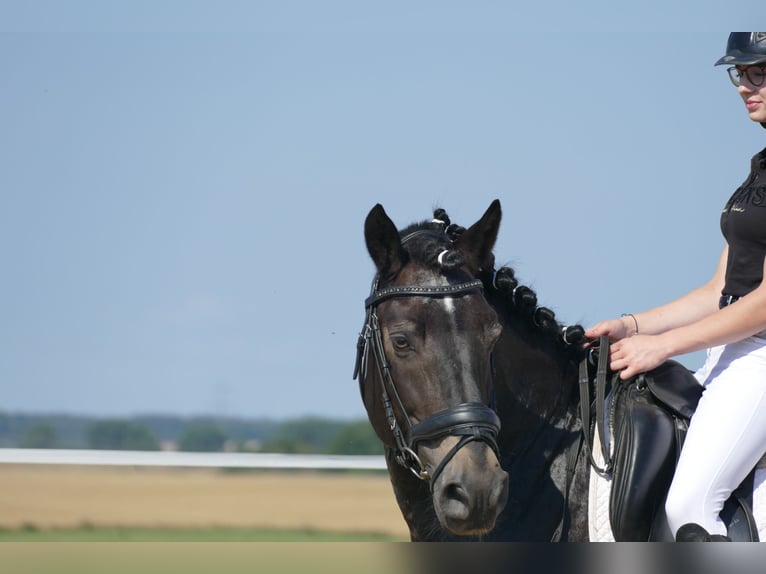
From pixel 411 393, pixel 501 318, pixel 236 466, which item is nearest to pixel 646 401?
Answer: pixel 501 318

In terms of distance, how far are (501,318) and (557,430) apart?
0.48 m

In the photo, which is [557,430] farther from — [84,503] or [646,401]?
[84,503]

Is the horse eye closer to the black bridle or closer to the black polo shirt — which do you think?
the black bridle

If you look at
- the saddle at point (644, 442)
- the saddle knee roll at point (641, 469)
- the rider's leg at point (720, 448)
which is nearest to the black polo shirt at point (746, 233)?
the rider's leg at point (720, 448)

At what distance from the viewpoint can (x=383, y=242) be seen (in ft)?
11.0

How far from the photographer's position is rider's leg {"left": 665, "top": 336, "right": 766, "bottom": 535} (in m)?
2.95

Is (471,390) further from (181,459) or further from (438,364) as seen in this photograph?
(181,459)

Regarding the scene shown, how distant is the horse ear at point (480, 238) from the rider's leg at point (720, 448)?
941 mm

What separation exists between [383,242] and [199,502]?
8755 millimetres

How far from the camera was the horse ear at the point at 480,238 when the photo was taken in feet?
11.1

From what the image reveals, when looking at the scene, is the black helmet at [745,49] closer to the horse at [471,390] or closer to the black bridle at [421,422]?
the horse at [471,390]

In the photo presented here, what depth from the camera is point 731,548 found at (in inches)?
95.7

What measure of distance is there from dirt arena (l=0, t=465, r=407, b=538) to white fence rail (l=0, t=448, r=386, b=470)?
1.65 m

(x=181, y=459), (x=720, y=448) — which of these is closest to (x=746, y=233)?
(x=720, y=448)
